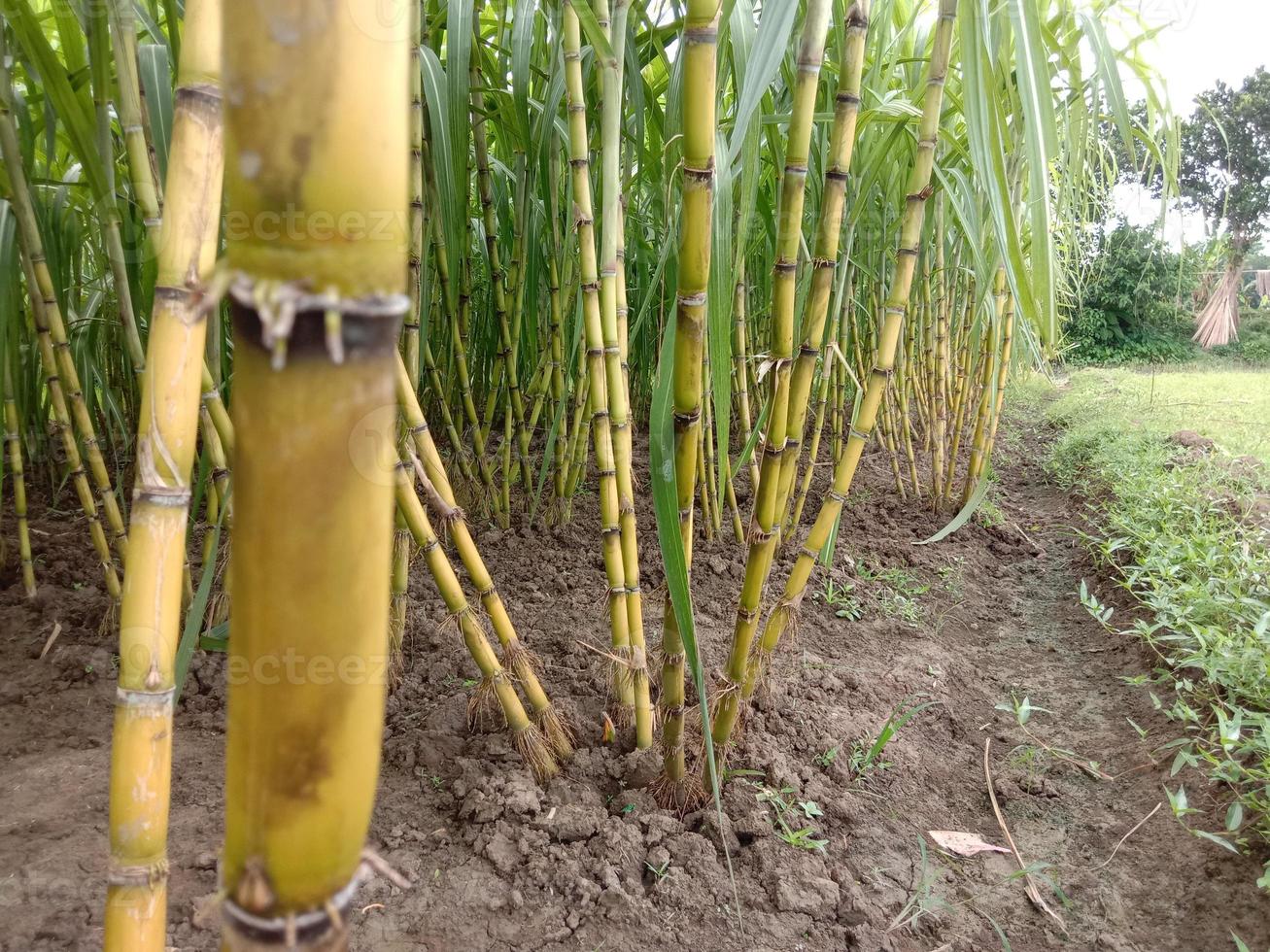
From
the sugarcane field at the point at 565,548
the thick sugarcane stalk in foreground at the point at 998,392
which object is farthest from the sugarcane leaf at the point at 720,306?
the thick sugarcane stalk in foreground at the point at 998,392

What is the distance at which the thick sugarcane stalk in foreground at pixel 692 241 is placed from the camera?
24.5 inches

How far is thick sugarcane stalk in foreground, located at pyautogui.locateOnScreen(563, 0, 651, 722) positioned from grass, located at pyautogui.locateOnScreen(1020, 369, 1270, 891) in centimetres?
79

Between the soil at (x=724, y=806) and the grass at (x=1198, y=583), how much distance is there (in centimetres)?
5

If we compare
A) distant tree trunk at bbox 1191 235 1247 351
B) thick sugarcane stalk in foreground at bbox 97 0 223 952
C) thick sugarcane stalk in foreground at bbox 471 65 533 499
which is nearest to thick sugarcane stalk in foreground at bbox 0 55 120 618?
thick sugarcane stalk in foreground at bbox 471 65 533 499

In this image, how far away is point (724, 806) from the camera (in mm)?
1077

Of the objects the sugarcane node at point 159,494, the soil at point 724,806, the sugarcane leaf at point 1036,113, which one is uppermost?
the sugarcane leaf at point 1036,113

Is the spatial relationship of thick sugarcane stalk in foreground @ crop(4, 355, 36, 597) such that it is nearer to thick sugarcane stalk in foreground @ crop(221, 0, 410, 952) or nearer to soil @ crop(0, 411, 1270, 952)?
soil @ crop(0, 411, 1270, 952)

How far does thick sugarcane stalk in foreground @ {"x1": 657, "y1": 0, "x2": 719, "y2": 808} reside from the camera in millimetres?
621

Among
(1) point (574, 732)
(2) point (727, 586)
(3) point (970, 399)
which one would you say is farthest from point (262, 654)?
(3) point (970, 399)

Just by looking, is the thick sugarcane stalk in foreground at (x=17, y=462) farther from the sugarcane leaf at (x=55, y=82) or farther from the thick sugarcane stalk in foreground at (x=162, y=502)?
the thick sugarcane stalk in foreground at (x=162, y=502)

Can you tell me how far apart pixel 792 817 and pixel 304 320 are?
105 centimetres

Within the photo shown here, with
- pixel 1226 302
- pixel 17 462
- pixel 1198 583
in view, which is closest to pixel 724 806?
pixel 1198 583

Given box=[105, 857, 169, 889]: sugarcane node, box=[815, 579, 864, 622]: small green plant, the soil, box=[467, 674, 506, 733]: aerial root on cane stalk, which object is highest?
box=[105, 857, 169, 889]: sugarcane node

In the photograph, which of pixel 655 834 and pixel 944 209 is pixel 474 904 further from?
pixel 944 209
